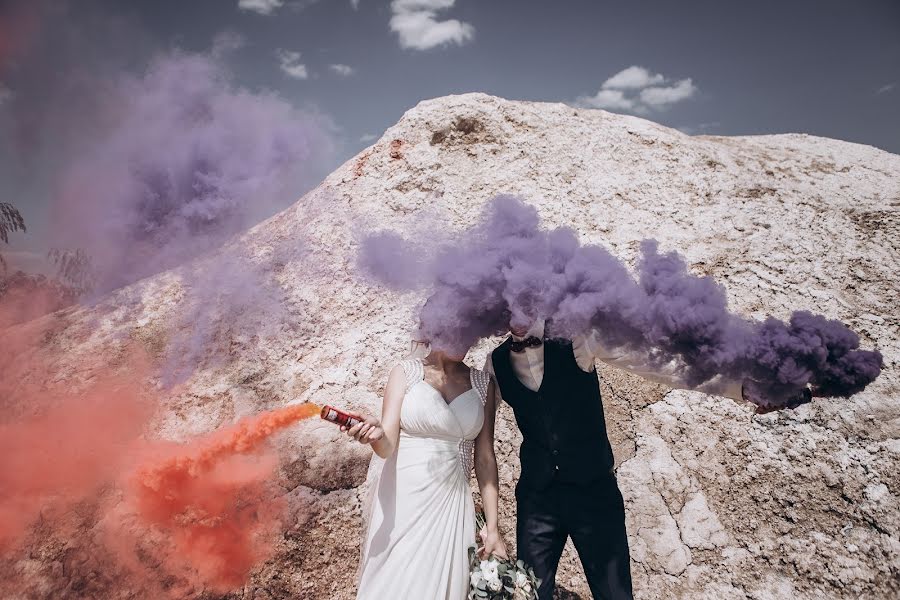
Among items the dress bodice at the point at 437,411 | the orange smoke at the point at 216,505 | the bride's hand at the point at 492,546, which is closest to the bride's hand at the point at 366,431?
the dress bodice at the point at 437,411

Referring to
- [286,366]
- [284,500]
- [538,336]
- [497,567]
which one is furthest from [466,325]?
[286,366]

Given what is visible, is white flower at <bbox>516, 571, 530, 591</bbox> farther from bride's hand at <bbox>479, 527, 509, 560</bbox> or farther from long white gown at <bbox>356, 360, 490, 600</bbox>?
long white gown at <bbox>356, 360, 490, 600</bbox>

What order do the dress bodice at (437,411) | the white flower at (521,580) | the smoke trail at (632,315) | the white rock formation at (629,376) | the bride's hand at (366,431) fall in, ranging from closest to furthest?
the smoke trail at (632,315)
the bride's hand at (366,431)
the white flower at (521,580)
the dress bodice at (437,411)
the white rock formation at (629,376)

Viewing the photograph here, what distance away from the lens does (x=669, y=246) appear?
189 inches

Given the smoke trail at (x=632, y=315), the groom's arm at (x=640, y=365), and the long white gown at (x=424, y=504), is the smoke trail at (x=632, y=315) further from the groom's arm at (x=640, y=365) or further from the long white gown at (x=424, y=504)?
the long white gown at (x=424, y=504)

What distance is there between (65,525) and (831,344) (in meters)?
5.22

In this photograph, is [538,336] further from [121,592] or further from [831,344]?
[121,592]

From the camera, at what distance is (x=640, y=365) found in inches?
101

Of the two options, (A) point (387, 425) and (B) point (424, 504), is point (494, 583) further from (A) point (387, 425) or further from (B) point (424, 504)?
(A) point (387, 425)

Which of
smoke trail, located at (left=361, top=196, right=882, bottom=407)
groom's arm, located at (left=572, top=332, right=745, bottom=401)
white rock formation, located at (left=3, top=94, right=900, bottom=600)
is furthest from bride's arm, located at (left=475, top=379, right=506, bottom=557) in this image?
white rock formation, located at (left=3, top=94, right=900, bottom=600)

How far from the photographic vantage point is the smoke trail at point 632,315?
2217 millimetres

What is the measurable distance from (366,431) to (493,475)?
924mm

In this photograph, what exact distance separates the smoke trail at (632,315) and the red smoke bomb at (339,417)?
62cm

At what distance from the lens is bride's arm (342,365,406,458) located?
247 cm
